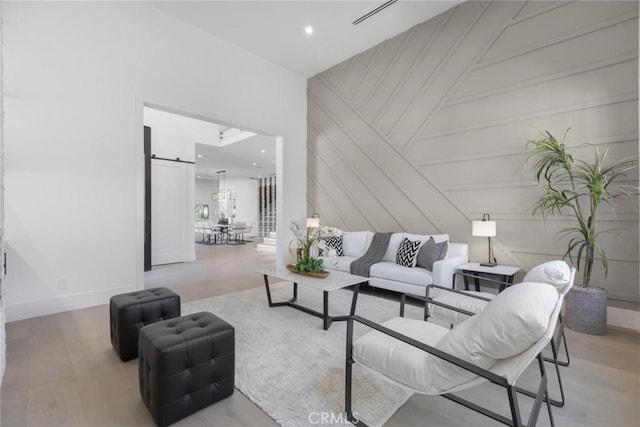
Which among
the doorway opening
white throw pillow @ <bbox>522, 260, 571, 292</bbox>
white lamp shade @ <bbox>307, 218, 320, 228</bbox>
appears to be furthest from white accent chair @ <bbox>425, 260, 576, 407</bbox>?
the doorway opening

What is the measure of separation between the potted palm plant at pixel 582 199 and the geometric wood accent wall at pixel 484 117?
12 centimetres

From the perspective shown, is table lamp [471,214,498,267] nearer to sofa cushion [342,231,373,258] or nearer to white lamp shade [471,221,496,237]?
white lamp shade [471,221,496,237]

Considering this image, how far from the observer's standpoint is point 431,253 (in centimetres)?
388

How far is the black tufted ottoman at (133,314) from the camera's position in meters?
2.29

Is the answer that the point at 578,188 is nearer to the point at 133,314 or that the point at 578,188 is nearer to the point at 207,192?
the point at 133,314

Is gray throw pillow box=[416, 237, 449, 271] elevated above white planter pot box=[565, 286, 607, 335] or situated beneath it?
elevated above

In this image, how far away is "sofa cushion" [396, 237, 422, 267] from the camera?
4047mm

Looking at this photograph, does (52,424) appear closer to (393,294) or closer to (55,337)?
(55,337)

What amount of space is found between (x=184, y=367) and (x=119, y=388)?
29.0 inches

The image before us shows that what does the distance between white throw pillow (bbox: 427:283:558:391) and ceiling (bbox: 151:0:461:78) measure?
449cm

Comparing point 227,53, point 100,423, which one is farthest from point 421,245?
point 227,53

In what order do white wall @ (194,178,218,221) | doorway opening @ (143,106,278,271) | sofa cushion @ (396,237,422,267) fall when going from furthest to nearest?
white wall @ (194,178,218,221), doorway opening @ (143,106,278,271), sofa cushion @ (396,237,422,267)

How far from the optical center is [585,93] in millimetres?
3314

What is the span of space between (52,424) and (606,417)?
125 inches
